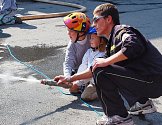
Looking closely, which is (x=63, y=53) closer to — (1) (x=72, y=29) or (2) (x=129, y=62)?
(1) (x=72, y=29)

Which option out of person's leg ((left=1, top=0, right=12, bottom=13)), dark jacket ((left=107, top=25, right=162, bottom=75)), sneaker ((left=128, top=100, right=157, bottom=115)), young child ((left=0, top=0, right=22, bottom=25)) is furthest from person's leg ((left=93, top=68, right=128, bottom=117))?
person's leg ((left=1, top=0, right=12, bottom=13))

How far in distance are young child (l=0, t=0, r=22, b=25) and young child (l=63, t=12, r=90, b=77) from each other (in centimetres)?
488

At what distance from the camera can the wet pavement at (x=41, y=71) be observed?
407cm

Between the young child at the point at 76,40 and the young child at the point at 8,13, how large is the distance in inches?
192

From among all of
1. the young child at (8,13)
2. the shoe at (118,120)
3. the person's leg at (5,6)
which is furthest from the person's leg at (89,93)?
the person's leg at (5,6)

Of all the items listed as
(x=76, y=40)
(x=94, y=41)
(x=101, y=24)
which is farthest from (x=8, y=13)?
(x=101, y=24)

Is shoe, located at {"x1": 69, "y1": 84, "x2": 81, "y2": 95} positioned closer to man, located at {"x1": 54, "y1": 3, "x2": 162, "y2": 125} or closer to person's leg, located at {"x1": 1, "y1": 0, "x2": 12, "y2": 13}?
man, located at {"x1": 54, "y1": 3, "x2": 162, "y2": 125}

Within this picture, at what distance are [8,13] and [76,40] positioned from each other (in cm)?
527

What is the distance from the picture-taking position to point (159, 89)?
3.55 m

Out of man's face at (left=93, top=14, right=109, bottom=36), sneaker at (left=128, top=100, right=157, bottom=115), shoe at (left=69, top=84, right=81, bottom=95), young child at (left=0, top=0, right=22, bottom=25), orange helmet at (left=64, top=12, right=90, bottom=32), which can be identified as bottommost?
young child at (left=0, top=0, right=22, bottom=25)

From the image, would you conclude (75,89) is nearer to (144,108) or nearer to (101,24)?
(144,108)

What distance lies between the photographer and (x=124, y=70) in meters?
3.49

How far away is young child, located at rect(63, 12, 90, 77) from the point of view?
4492mm

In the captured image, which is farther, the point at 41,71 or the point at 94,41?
the point at 41,71
